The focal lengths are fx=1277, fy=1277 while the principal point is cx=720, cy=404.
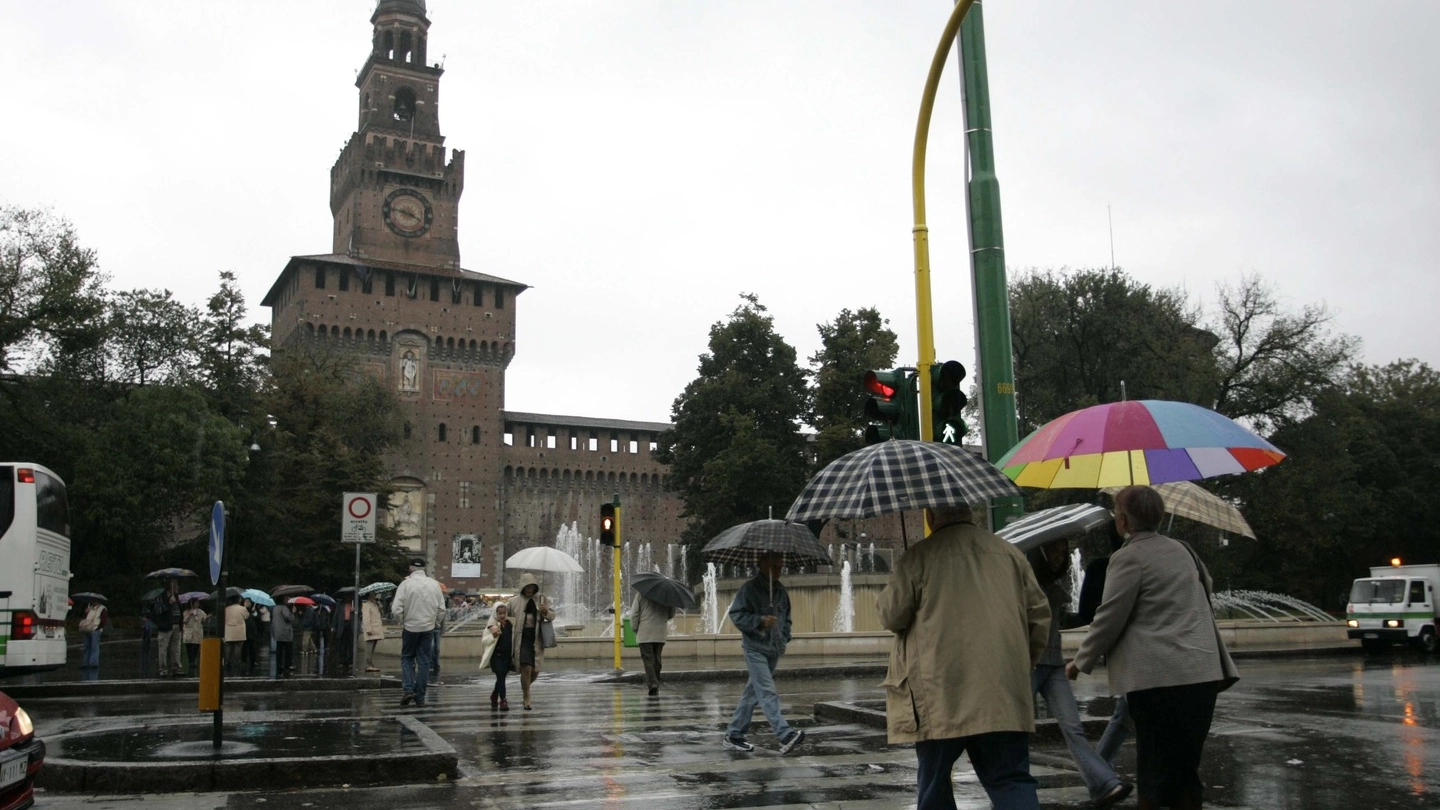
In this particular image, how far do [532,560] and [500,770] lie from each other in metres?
13.4

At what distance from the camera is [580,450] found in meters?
70.2

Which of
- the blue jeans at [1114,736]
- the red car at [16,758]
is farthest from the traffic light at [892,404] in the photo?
the red car at [16,758]

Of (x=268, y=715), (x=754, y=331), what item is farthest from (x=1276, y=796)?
(x=754, y=331)

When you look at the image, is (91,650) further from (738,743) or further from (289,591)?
(738,743)

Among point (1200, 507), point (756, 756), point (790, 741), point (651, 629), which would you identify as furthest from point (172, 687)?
point (1200, 507)

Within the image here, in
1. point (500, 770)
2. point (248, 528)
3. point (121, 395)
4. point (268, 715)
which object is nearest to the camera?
point (500, 770)

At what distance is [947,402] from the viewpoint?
29.1 ft

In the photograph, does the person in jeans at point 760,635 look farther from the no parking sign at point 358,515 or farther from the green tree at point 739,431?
the green tree at point 739,431

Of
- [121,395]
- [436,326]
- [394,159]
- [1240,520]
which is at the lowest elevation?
[1240,520]

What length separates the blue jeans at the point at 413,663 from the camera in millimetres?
13703

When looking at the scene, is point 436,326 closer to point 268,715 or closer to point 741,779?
point 268,715

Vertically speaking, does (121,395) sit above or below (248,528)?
above

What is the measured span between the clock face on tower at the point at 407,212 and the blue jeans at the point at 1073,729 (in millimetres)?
66407

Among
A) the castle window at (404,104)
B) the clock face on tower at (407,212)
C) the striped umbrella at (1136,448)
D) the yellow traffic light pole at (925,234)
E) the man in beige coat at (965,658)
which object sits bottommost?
the man in beige coat at (965,658)
